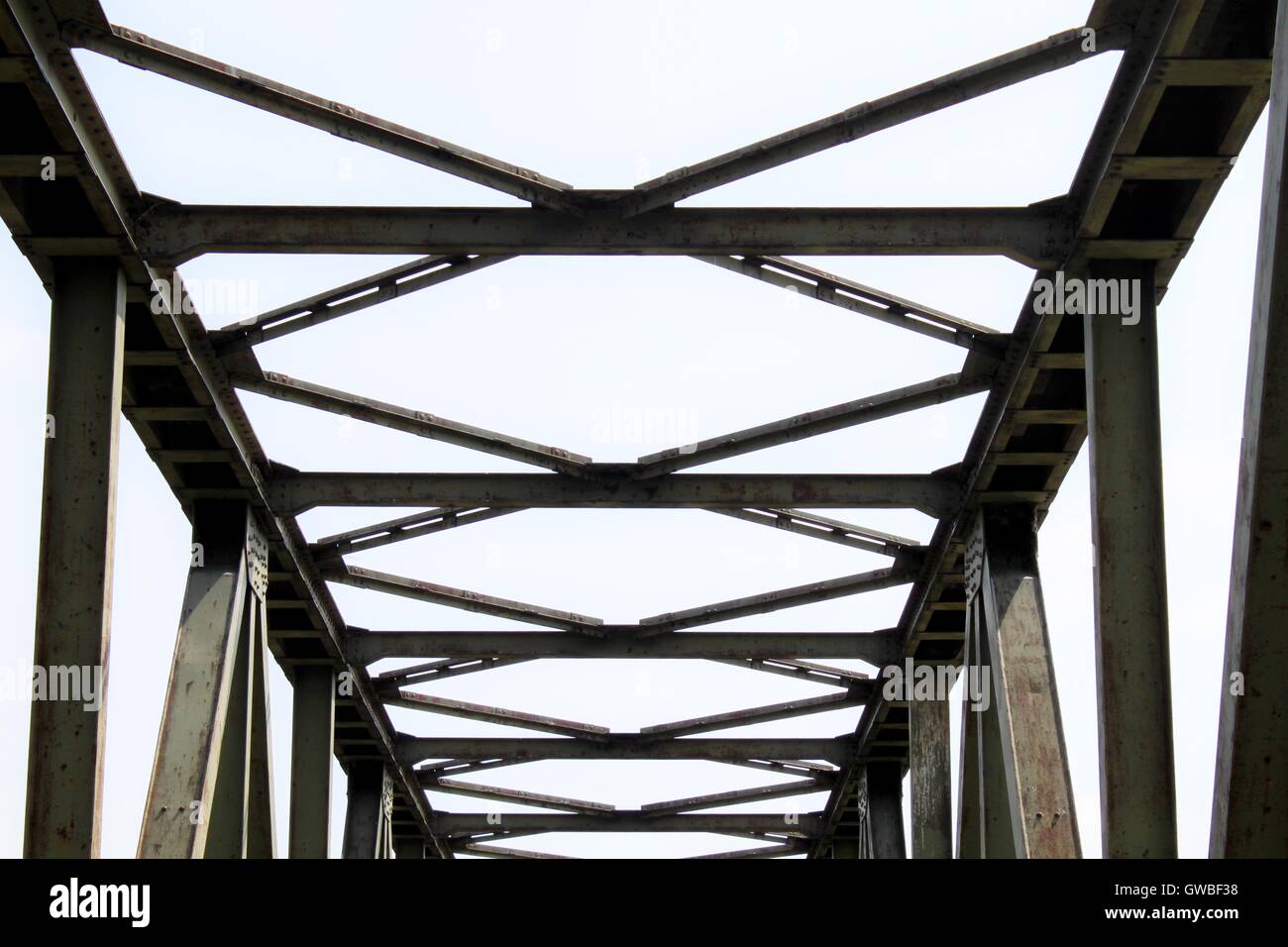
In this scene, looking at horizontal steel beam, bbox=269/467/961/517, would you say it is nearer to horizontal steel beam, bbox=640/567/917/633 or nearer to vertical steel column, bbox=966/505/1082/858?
vertical steel column, bbox=966/505/1082/858

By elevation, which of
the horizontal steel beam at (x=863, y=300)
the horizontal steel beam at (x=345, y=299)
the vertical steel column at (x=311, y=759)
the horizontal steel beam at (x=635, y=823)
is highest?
the horizontal steel beam at (x=345, y=299)

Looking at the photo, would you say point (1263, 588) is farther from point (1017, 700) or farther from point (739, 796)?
point (739, 796)

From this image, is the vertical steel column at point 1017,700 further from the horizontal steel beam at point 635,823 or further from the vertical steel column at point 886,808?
the horizontal steel beam at point 635,823

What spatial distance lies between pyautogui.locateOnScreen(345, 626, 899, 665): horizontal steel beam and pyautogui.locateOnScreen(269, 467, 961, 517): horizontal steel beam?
15.0ft

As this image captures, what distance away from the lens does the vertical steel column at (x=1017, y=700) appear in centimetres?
1767

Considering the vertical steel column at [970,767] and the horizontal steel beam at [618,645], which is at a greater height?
the horizontal steel beam at [618,645]

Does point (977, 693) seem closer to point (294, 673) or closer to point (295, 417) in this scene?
point (295, 417)

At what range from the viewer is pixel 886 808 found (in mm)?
29734

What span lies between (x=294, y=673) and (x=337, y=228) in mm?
10937

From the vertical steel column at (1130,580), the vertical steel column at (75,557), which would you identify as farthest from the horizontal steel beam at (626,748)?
the vertical steel column at (1130,580)

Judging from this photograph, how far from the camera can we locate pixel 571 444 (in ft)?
65.6

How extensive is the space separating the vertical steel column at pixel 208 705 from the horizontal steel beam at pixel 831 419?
511 cm

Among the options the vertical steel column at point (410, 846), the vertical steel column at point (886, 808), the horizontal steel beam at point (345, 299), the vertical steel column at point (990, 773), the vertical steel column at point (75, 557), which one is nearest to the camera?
the vertical steel column at point (75, 557)
